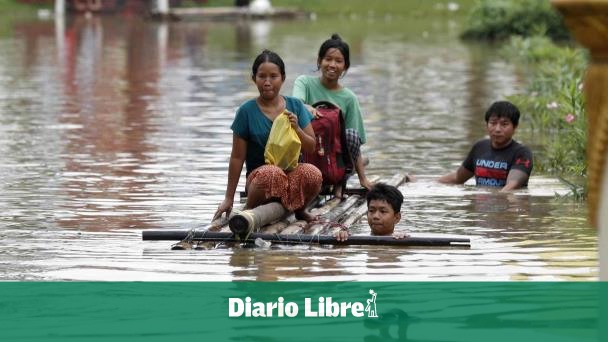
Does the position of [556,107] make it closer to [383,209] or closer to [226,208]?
[383,209]

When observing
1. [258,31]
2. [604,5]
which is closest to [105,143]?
[604,5]

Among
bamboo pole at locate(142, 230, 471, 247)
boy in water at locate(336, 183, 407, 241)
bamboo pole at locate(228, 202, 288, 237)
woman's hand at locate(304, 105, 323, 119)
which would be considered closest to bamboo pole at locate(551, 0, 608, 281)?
bamboo pole at locate(142, 230, 471, 247)

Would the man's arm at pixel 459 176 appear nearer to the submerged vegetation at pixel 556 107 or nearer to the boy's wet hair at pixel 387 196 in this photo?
the submerged vegetation at pixel 556 107

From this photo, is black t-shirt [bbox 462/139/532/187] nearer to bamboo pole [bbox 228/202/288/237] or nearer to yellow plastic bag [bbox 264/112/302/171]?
yellow plastic bag [bbox 264/112/302/171]

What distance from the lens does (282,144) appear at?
8984mm

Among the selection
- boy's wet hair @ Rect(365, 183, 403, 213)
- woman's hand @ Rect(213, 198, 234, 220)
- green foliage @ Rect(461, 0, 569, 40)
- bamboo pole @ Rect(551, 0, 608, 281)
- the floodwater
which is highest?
bamboo pole @ Rect(551, 0, 608, 281)

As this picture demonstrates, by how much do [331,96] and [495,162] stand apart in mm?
1613

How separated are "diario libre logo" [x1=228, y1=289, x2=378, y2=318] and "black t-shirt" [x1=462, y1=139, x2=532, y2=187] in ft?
14.7

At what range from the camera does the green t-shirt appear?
1045 cm

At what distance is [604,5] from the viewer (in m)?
3.72

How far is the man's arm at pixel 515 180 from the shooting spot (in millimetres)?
11117

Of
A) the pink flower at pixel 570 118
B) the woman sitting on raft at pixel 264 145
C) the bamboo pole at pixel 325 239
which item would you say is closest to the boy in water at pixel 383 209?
the bamboo pole at pixel 325 239

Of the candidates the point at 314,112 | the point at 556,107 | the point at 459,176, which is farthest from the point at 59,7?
the point at 314,112

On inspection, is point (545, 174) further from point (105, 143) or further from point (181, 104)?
point (181, 104)
